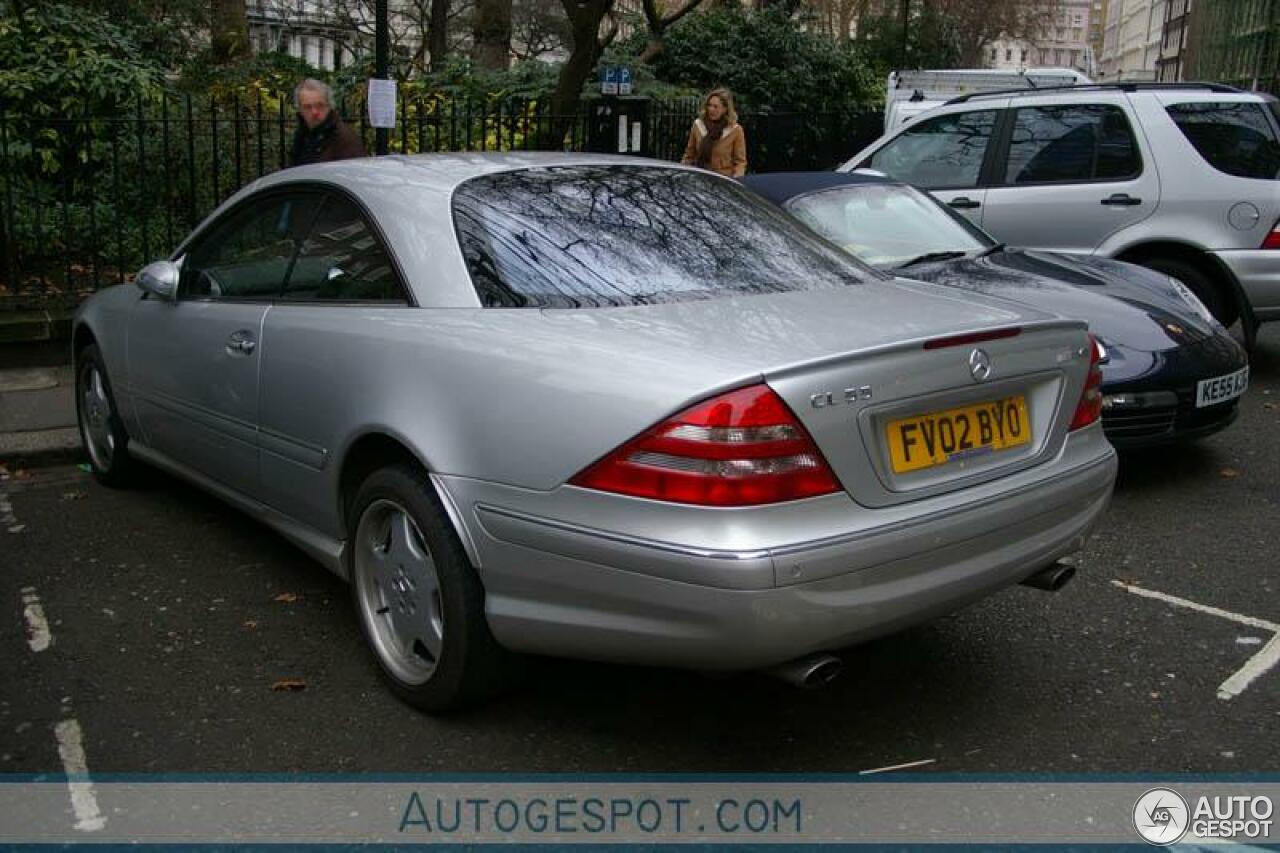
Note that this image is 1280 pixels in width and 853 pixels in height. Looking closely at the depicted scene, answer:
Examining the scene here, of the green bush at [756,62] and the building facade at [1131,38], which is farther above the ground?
the building facade at [1131,38]

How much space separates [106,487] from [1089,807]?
15.3 ft

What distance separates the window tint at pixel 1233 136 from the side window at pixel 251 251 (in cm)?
619

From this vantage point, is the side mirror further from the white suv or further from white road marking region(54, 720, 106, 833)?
the white suv

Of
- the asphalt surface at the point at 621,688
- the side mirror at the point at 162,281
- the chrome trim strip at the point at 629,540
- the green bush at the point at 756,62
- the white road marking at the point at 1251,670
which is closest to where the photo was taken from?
the chrome trim strip at the point at 629,540

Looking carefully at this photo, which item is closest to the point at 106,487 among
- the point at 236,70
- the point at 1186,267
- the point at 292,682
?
the point at 292,682

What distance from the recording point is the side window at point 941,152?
8.80 metres

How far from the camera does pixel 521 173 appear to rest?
410 cm

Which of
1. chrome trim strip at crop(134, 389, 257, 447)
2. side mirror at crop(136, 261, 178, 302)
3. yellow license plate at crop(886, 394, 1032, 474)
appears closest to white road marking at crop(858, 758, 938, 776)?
yellow license plate at crop(886, 394, 1032, 474)

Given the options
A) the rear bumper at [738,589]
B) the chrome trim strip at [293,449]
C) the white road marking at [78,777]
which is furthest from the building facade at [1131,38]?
the white road marking at [78,777]

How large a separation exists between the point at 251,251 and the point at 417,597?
1726mm

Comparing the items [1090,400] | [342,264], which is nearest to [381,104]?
[342,264]

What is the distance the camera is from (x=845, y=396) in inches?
118

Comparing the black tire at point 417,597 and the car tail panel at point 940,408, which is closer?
the car tail panel at point 940,408

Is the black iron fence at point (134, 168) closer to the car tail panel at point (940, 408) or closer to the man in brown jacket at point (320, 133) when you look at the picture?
the man in brown jacket at point (320, 133)
